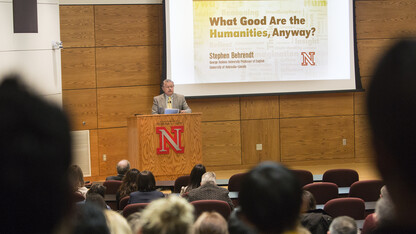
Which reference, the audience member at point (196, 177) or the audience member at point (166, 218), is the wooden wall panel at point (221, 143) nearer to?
the audience member at point (196, 177)

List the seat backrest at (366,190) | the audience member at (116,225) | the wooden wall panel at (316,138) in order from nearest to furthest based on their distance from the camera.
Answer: the audience member at (116,225) → the seat backrest at (366,190) → the wooden wall panel at (316,138)

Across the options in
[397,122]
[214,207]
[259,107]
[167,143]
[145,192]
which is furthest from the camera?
[259,107]

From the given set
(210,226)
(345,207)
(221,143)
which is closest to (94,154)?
(221,143)

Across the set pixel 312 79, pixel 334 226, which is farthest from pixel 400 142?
pixel 312 79

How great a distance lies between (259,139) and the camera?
1076 centimetres

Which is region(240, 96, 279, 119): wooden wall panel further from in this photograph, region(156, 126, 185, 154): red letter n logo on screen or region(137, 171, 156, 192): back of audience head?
region(137, 171, 156, 192): back of audience head

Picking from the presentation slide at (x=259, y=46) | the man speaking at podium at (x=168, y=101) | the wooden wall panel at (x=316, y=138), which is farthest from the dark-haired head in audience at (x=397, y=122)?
the wooden wall panel at (x=316, y=138)

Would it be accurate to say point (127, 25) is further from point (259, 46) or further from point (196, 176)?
point (196, 176)

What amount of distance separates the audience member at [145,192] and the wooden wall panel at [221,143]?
16.9 ft

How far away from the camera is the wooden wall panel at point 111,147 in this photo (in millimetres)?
10211

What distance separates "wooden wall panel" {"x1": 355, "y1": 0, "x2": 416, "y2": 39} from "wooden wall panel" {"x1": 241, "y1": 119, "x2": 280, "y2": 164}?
2.57 meters

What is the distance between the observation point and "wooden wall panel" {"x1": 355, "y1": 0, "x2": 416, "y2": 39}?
434 inches

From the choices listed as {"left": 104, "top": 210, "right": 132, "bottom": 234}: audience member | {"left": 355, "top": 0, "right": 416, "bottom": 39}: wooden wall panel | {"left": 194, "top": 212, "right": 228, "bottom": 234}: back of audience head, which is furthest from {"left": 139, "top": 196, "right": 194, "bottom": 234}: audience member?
{"left": 355, "top": 0, "right": 416, "bottom": 39}: wooden wall panel

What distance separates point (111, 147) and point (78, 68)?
158 cm
